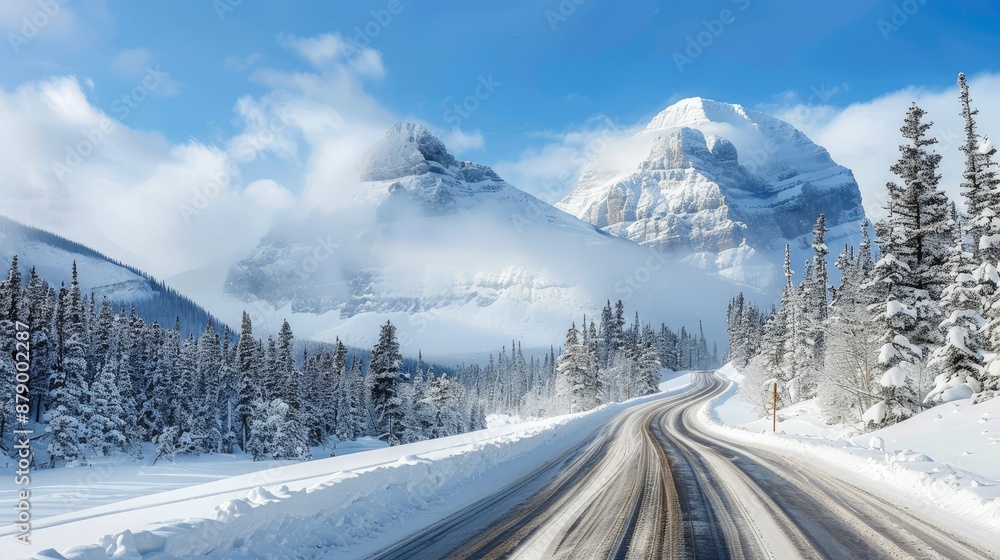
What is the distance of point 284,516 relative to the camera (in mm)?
7621

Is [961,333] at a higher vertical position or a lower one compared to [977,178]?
lower

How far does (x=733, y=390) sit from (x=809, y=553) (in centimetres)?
7501

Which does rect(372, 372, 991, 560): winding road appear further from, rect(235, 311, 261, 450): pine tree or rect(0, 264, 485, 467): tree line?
rect(235, 311, 261, 450): pine tree

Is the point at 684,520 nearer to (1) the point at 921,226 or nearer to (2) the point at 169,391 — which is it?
(1) the point at 921,226

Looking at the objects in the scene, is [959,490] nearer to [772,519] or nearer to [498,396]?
[772,519]

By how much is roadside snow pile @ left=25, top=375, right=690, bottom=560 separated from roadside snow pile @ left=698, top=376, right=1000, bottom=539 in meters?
8.93

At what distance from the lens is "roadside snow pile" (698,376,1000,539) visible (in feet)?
28.8

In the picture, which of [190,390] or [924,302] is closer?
[924,302]

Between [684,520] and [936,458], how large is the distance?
11.4 metres

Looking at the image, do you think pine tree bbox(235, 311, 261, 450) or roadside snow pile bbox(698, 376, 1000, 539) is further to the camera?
pine tree bbox(235, 311, 261, 450)

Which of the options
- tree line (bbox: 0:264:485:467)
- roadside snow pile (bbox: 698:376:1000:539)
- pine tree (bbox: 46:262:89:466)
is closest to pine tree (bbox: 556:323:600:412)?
tree line (bbox: 0:264:485:467)

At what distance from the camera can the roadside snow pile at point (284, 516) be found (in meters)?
6.01

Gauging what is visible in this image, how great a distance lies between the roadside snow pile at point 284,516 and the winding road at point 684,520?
90 cm

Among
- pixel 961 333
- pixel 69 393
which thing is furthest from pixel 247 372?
pixel 961 333
